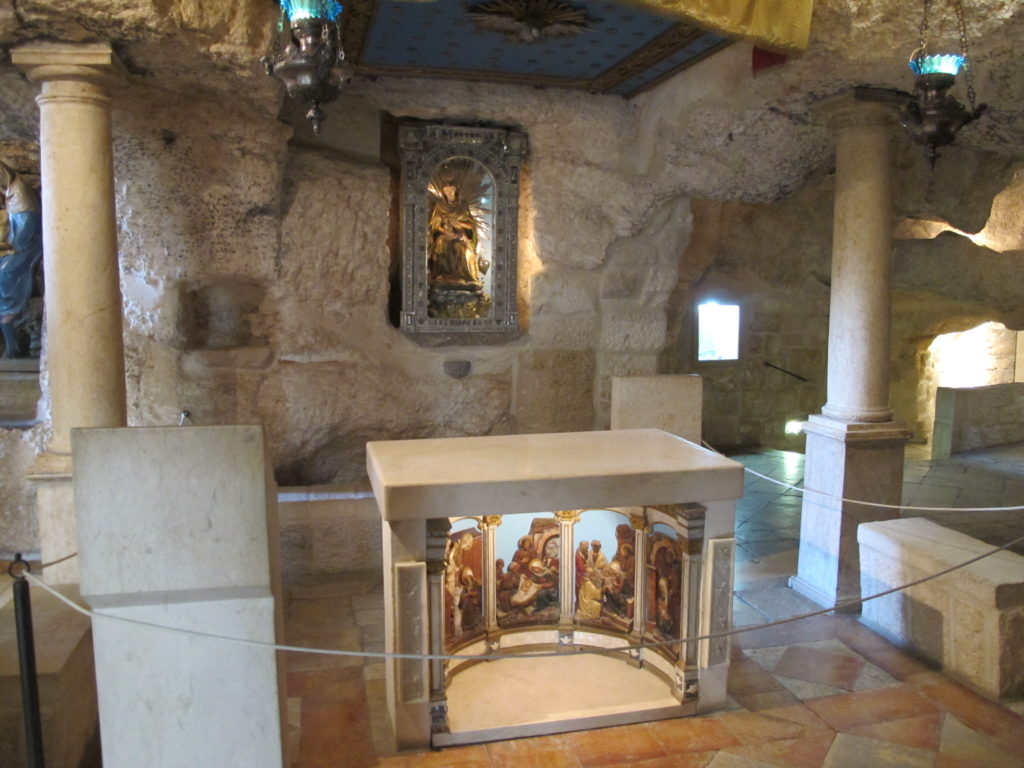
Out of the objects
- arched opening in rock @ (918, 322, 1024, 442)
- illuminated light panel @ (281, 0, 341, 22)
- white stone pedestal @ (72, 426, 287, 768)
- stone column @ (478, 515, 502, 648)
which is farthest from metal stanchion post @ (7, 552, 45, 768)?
arched opening in rock @ (918, 322, 1024, 442)

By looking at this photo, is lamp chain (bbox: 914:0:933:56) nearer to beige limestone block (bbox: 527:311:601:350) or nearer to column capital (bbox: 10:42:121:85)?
beige limestone block (bbox: 527:311:601:350)

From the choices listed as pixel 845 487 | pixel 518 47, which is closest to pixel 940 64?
pixel 518 47

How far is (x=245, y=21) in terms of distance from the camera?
3.49 metres

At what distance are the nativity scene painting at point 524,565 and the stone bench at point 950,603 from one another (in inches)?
65.0

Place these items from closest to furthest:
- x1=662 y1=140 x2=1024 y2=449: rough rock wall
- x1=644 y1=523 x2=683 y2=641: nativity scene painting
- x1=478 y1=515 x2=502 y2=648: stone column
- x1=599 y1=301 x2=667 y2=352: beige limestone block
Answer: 1. x1=644 y1=523 x2=683 y2=641: nativity scene painting
2. x1=478 y1=515 x2=502 y2=648: stone column
3. x1=599 y1=301 x2=667 y2=352: beige limestone block
4. x1=662 y1=140 x2=1024 y2=449: rough rock wall

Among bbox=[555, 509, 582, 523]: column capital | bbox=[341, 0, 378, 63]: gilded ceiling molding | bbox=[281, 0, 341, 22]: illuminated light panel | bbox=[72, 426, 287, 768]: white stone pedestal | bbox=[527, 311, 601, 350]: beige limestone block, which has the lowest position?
bbox=[555, 509, 582, 523]: column capital

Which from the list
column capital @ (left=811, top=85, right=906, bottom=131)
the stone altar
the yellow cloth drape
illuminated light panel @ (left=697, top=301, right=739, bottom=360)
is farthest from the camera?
illuminated light panel @ (left=697, top=301, right=739, bottom=360)

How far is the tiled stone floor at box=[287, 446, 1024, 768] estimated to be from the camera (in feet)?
9.87

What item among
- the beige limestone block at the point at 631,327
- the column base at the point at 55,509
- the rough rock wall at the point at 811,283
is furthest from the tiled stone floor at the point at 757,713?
the rough rock wall at the point at 811,283

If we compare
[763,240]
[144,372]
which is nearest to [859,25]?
[144,372]

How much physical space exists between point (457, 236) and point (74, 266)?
237cm

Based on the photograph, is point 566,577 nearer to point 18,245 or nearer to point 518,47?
point 518,47

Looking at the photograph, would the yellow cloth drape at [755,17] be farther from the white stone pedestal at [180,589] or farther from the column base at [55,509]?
the column base at [55,509]

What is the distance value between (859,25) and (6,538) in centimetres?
563
